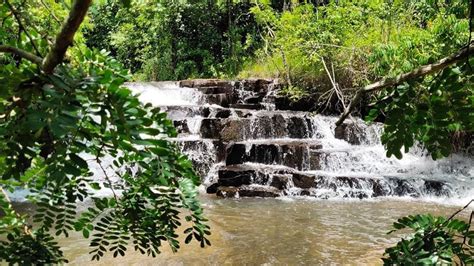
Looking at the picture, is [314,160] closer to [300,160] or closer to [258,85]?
[300,160]

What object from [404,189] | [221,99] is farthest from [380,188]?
[221,99]

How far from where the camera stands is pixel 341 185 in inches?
360

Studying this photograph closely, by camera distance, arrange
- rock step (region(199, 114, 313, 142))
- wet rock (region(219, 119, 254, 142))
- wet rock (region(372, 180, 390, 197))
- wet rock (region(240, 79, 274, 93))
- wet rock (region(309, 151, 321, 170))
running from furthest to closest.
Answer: wet rock (region(240, 79, 274, 93)) < rock step (region(199, 114, 313, 142)) < wet rock (region(219, 119, 254, 142)) < wet rock (region(309, 151, 321, 170)) < wet rock (region(372, 180, 390, 197))

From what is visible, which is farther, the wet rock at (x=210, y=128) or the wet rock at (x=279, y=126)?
the wet rock at (x=279, y=126)

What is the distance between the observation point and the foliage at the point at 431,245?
122cm

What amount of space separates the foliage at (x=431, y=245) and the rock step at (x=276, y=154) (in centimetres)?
878

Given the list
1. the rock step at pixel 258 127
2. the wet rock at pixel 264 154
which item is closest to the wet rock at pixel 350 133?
the rock step at pixel 258 127

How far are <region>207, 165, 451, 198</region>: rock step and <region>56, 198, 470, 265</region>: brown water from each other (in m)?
0.46

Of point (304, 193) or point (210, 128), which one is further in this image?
point (210, 128)

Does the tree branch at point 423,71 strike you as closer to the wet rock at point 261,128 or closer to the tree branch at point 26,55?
the tree branch at point 26,55

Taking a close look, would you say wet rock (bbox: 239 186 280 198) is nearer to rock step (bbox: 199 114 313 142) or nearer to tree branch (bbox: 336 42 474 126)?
rock step (bbox: 199 114 313 142)

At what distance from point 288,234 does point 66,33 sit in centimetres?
565

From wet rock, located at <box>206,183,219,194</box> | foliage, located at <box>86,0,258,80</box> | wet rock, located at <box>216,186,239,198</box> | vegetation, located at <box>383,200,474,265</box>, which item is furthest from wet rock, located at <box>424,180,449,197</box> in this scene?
foliage, located at <box>86,0,258,80</box>

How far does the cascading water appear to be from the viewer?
912 cm
